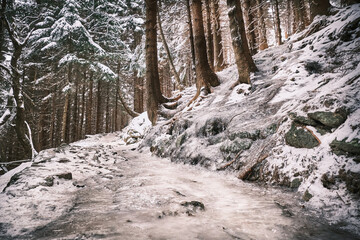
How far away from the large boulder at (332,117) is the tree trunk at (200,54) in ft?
15.4

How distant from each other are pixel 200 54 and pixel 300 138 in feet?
17.2

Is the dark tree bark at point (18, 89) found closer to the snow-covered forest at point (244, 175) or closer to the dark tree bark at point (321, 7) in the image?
the snow-covered forest at point (244, 175)

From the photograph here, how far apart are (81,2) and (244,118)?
50.2ft

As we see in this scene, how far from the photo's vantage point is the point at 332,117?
1.98m

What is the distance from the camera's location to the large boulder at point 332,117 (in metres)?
1.90

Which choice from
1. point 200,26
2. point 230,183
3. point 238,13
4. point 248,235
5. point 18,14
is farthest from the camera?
point 18,14

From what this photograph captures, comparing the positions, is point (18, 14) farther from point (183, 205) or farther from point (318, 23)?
point (318, 23)

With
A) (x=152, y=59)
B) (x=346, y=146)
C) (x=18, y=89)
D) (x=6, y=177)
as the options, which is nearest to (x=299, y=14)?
(x=152, y=59)

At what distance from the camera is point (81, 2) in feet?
41.6

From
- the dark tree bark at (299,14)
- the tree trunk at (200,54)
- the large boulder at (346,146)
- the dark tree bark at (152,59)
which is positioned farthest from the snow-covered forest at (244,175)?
the dark tree bark at (152,59)

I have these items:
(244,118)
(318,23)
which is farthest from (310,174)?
(318,23)

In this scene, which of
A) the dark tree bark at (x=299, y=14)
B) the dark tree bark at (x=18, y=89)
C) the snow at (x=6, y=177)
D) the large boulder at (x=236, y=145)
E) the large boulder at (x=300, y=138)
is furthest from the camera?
the dark tree bark at (x=299, y=14)

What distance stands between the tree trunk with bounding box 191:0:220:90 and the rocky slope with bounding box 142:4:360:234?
0.86m

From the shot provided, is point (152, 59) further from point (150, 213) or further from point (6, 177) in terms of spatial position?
point (150, 213)
